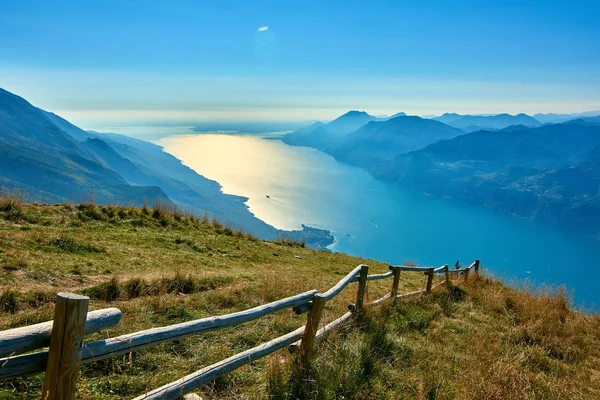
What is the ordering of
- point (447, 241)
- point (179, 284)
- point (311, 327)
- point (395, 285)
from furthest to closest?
point (447, 241), point (395, 285), point (179, 284), point (311, 327)

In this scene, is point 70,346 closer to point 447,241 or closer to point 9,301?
point 9,301

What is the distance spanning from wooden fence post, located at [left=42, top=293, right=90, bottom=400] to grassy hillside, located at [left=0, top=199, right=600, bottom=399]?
65 cm

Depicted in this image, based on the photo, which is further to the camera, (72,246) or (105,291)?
(72,246)

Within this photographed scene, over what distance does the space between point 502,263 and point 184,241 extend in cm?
14957

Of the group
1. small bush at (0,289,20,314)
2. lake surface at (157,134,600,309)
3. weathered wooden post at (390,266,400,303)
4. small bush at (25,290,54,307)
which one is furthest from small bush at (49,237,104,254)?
lake surface at (157,134,600,309)

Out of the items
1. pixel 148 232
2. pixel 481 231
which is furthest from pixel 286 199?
pixel 148 232

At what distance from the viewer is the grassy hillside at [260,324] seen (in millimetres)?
4207

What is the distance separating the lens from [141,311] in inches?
223

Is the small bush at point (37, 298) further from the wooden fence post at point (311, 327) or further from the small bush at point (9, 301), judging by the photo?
the wooden fence post at point (311, 327)

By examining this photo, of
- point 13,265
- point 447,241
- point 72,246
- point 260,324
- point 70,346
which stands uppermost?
point 70,346

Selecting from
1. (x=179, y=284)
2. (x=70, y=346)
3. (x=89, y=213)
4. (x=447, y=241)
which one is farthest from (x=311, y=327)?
(x=447, y=241)

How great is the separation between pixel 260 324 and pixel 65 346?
378 cm

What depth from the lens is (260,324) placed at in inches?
228

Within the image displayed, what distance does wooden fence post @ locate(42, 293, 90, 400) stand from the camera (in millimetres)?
2215
